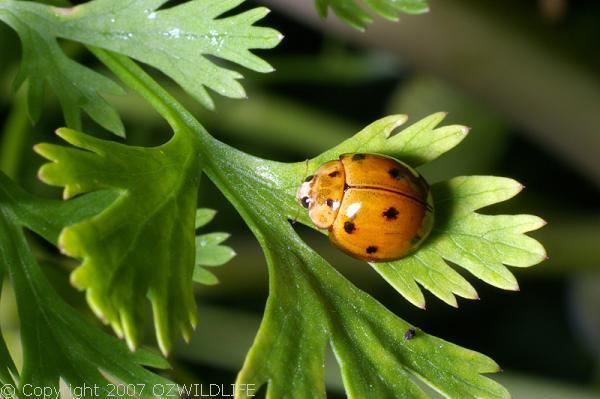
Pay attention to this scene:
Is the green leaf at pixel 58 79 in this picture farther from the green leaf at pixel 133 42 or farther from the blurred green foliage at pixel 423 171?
the blurred green foliage at pixel 423 171

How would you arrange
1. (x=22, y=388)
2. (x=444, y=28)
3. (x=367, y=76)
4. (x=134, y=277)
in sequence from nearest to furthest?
(x=134, y=277) < (x=22, y=388) < (x=444, y=28) < (x=367, y=76)

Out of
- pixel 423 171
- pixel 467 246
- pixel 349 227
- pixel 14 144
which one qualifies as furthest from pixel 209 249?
pixel 423 171

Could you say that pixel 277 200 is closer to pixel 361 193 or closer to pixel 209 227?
pixel 361 193

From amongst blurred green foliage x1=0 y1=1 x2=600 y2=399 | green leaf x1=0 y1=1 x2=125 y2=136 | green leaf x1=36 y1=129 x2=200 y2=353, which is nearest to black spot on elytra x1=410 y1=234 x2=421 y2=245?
green leaf x1=36 y1=129 x2=200 y2=353

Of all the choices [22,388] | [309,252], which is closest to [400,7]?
[309,252]

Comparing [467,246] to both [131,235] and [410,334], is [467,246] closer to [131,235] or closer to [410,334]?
[410,334]
